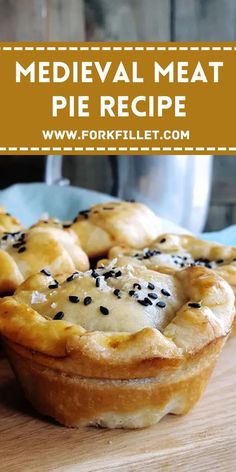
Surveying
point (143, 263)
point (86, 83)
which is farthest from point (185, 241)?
point (86, 83)

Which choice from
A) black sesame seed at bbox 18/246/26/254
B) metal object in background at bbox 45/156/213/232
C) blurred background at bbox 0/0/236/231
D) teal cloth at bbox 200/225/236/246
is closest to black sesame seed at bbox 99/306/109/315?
black sesame seed at bbox 18/246/26/254

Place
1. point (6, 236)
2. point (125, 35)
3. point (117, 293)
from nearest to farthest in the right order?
1. point (117, 293)
2. point (6, 236)
3. point (125, 35)

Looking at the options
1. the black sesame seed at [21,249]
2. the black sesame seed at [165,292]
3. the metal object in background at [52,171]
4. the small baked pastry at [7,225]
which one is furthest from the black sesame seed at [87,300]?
the metal object in background at [52,171]

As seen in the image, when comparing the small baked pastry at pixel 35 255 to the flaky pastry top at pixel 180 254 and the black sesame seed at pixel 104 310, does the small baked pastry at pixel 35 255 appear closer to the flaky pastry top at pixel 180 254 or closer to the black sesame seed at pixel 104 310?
the flaky pastry top at pixel 180 254

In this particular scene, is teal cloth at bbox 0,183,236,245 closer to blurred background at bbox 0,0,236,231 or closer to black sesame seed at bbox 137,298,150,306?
blurred background at bbox 0,0,236,231

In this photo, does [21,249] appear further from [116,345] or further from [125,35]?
[125,35]

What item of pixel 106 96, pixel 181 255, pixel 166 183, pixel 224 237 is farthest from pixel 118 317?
pixel 166 183

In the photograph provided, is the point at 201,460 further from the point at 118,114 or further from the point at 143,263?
the point at 118,114
